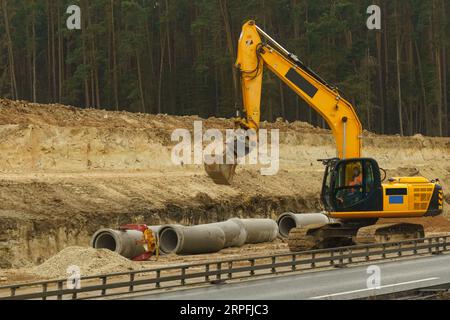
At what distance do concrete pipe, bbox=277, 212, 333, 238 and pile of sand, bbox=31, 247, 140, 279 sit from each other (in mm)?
12856

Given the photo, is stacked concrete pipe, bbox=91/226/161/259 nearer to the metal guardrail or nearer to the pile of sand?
the pile of sand

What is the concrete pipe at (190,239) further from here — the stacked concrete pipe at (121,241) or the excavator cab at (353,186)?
the excavator cab at (353,186)

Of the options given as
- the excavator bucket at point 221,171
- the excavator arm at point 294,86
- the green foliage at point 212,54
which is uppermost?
the green foliage at point 212,54

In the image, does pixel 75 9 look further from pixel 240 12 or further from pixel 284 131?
pixel 284 131

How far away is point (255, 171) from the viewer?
48.3m

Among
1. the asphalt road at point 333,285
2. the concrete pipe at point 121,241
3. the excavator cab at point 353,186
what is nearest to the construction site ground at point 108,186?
the concrete pipe at point 121,241

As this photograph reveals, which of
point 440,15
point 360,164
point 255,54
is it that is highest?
point 440,15

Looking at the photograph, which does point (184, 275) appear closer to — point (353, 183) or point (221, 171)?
point (353, 183)

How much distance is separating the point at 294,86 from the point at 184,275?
11126mm

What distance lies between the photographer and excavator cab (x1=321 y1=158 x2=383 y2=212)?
28641 millimetres

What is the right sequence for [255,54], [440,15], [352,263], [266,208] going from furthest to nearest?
[440,15], [266,208], [255,54], [352,263]

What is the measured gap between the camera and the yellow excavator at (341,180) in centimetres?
2881

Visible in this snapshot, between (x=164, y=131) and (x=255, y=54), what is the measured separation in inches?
736
